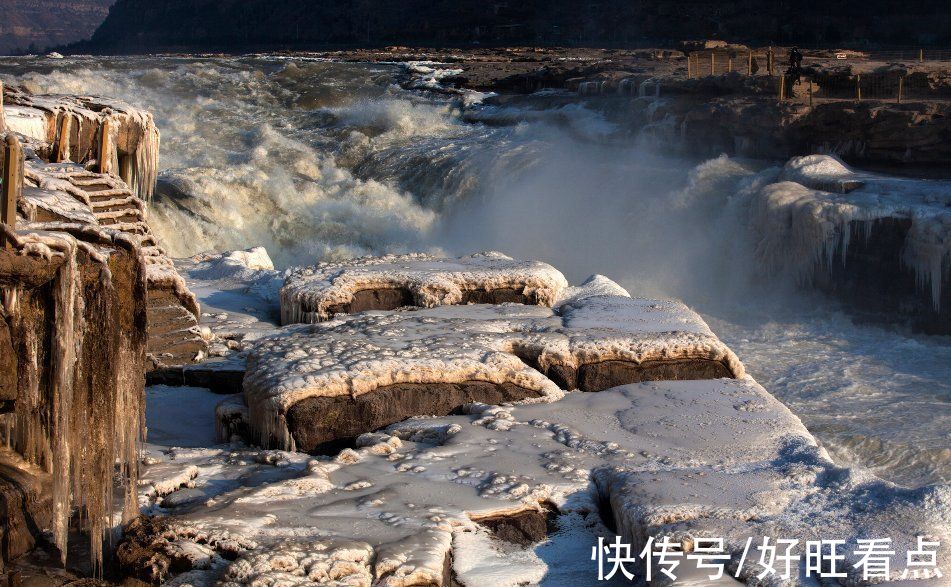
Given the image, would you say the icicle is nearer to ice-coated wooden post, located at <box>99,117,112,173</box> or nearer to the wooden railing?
the wooden railing

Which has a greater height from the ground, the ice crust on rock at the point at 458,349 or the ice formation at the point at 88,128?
the ice formation at the point at 88,128

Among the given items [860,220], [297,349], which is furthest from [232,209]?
[297,349]

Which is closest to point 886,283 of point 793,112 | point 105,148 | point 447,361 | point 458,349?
point 793,112

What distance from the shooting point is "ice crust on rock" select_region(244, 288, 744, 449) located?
5082 millimetres

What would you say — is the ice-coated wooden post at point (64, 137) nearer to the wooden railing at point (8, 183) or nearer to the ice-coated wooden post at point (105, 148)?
the ice-coated wooden post at point (105, 148)

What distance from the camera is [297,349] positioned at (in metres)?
5.46

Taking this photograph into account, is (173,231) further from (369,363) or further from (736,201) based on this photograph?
(369,363)

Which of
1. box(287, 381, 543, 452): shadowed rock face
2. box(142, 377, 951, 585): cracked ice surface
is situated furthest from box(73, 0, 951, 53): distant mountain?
box(142, 377, 951, 585): cracked ice surface

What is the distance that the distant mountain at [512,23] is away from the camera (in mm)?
37469

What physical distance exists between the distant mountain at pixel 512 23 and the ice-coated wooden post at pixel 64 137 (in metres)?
32.7

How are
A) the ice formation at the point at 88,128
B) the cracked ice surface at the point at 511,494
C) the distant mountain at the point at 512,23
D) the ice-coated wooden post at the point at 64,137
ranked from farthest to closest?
1. the distant mountain at the point at 512,23
2. the ice-coated wooden post at the point at 64,137
3. the ice formation at the point at 88,128
4. the cracked ice surface at the point at 511,494

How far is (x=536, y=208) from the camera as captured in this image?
16.2m

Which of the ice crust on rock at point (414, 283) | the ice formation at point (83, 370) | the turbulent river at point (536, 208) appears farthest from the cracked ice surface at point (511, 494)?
the turbulent river at point (536, 208)

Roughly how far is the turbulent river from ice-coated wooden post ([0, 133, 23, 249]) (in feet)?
19.0
